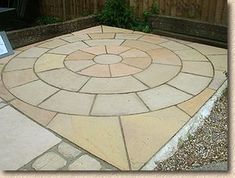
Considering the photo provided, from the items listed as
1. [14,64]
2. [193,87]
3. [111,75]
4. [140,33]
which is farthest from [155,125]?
[140,33]


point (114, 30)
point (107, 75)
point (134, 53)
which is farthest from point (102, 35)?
point (107, 75)

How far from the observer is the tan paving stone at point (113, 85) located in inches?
121

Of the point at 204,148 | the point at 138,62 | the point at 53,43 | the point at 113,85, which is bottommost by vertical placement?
the point at 204,148

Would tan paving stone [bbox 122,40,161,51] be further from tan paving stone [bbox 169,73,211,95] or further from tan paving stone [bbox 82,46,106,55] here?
tan paving stone [bbox 169,73,211,95]

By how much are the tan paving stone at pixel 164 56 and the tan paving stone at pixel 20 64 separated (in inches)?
61.2

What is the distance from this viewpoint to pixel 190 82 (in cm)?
323

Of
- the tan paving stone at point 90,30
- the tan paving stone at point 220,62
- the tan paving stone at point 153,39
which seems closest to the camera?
the tan paving stone at point 220,62

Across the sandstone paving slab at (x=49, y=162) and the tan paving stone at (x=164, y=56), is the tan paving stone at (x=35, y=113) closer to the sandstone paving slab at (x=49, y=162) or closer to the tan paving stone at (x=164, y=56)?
the sandstone paving slab at (x=49, y=162)

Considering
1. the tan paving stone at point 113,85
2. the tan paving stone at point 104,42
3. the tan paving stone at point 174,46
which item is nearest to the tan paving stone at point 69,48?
the tan paving stone at point 104,42

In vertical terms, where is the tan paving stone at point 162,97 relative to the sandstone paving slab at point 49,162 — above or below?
above

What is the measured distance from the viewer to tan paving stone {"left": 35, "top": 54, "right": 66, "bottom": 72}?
142 inches

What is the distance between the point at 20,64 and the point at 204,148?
2.48 meters

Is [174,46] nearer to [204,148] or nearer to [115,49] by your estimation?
[115,49]

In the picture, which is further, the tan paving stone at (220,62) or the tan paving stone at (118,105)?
the tan paving stone at (220,62)
